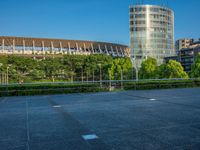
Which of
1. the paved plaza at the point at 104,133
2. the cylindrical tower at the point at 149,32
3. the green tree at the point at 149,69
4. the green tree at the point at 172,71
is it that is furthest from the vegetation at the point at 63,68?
the paved plaza at the point at 104,133

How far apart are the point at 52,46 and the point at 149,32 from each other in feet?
115

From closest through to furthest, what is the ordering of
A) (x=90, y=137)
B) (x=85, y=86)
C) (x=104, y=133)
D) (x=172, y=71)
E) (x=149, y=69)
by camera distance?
(x=90, y=137)
(x=104, y=133)
(x=85, y=86)
(x=172, y=71)
(x=149, y=69)

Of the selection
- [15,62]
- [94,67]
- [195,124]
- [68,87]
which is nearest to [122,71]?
[94,67]

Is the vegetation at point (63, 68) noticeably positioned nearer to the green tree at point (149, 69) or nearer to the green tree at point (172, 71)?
the green tree at point (149, 69)

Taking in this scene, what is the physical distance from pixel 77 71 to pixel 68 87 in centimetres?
4490

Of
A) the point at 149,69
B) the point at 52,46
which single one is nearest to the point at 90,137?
the point at 149,69

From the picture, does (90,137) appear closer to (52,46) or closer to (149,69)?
(149,69)

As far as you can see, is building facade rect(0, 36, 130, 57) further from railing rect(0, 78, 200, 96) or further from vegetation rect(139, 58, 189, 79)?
railing rect(0, 78, 200, 96)

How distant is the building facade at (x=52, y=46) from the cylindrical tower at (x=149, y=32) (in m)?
14.5

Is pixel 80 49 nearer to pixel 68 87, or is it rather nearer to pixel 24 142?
pixel 68 87

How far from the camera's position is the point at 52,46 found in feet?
271

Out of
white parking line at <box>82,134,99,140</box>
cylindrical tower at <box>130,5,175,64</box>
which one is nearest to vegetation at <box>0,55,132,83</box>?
cylindrical tower at <box>130,5,175,64</box>

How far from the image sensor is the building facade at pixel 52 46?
7753cm

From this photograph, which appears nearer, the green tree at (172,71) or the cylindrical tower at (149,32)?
the green tree at (172,71)
